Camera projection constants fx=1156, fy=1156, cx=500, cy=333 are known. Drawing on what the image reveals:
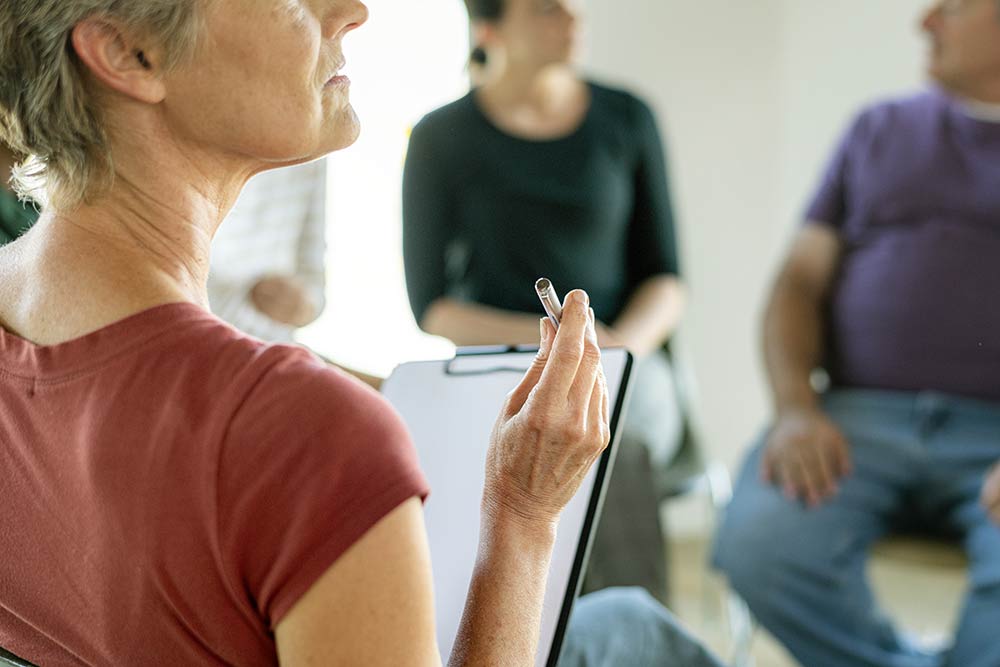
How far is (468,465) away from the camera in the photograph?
0.99m

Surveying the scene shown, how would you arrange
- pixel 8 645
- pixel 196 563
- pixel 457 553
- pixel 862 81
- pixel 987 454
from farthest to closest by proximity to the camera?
1. pixel 862 81
2. pixel 987 454
3. pixel 457 553
4. pixel 8 645
5. pixel 196 563

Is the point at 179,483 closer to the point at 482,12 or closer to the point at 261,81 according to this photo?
the point at 261,81

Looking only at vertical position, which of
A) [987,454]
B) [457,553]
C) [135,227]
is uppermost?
[135,227]

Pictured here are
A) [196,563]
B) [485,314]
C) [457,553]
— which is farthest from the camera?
[485,314]

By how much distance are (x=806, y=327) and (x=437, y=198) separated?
2.31ft

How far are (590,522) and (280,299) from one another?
33.2 inches

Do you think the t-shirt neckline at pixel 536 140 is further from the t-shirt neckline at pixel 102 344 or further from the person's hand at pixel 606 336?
the t-shirt neckline at pixel 102 344

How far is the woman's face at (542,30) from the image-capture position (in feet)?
7.16

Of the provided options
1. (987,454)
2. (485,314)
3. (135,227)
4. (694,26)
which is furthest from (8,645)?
(694,26)

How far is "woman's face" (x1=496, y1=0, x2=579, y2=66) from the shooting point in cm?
218

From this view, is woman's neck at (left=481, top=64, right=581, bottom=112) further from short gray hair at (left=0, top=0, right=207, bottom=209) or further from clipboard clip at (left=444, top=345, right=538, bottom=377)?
short gray hair at (left=0, top=0, right=207, bottom=209)

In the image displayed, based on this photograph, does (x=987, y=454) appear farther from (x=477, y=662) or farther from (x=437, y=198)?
(x=477, y=662)

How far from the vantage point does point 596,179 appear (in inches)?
82.4

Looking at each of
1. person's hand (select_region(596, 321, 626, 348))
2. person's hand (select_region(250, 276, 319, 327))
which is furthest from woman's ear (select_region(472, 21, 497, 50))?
person's hand (select_region(250, 276, 319, 327))
